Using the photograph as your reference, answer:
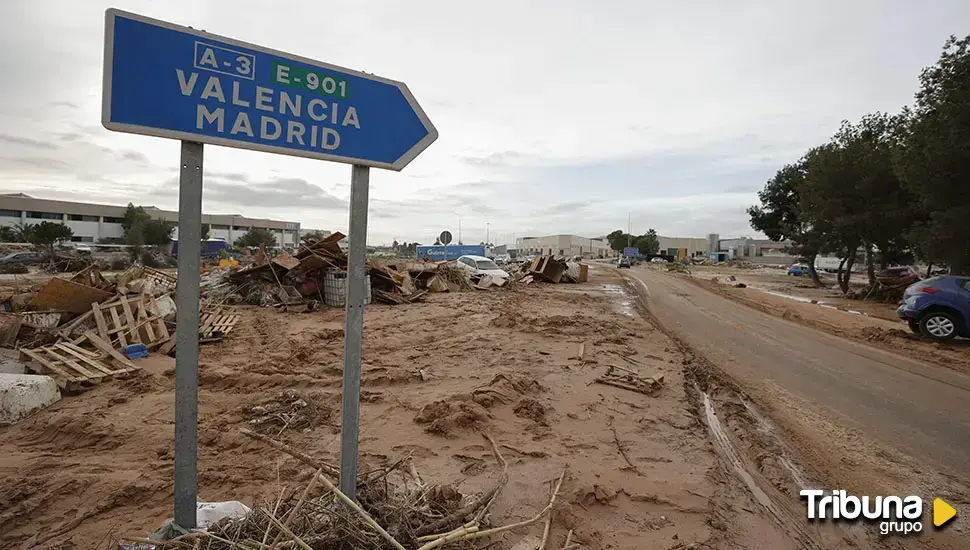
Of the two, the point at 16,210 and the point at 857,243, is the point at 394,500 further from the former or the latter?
the point at 16,210

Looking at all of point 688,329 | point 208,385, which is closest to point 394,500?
point 208,385

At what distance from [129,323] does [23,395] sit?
3.43 meters

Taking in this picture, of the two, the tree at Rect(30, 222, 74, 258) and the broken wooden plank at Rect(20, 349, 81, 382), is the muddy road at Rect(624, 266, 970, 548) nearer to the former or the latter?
the broken wooden plank at Rect(20, 349, 81, 382)

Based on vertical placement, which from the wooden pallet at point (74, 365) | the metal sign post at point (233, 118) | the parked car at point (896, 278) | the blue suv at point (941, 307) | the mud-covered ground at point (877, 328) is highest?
the metal sign post at point (233, 118)

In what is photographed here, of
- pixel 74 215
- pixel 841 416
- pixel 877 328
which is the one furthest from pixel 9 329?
pixel 74 215

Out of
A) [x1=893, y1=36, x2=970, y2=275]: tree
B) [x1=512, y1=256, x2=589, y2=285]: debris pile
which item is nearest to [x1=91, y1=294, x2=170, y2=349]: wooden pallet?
[x1=512, y1=256, x2=589, y2=285]: debris pile

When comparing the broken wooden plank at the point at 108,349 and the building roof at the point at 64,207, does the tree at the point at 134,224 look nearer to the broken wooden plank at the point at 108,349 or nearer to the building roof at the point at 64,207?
the building roof at the point at 64,207

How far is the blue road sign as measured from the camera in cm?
180

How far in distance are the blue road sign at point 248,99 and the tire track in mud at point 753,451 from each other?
11.9 ft

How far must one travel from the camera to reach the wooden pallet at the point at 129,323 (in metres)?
8.07

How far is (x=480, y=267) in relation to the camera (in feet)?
82.1

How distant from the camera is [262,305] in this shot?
14.1m

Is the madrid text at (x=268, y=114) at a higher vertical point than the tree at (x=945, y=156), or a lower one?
lower

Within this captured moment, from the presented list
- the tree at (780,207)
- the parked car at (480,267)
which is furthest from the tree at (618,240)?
the parked car at (480,267)
